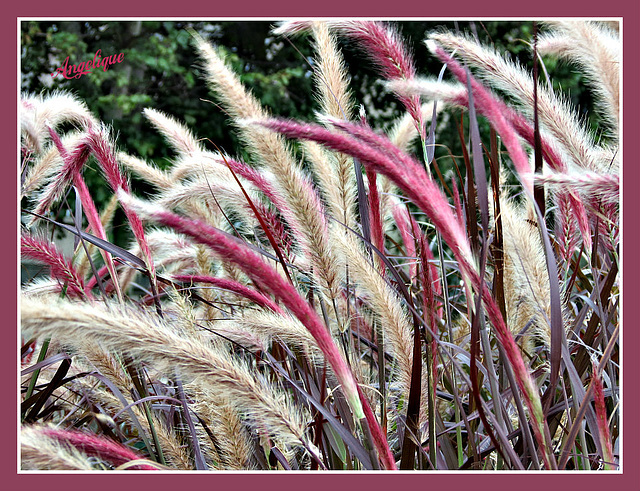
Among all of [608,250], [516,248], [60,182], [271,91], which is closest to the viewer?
[516,248]

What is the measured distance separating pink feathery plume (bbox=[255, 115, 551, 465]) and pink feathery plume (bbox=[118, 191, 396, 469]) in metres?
0.13

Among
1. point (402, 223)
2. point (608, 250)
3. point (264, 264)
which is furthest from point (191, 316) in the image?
point (608, 250)

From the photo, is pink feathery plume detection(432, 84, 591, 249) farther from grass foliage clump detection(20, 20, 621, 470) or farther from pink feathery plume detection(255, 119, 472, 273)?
pink feathery plume detection(255, 119, 472, 273)

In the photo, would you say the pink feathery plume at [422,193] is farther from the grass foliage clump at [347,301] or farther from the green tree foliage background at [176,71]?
the green tree foliage background at [176,71]

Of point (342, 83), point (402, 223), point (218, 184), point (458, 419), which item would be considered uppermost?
point (342, 83)

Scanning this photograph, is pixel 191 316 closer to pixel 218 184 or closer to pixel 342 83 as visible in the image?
pixel 218 184

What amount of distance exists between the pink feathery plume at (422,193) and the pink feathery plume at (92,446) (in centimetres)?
39

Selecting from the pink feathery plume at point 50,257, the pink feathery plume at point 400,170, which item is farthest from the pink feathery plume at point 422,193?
the pink feathery plume at point 50,257

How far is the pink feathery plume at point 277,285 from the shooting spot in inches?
20.7

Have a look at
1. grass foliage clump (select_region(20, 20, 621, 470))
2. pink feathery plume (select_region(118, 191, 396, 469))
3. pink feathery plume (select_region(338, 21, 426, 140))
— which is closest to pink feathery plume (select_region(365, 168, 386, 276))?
grass foliage clump (select_region(20, 20, 621, 470))

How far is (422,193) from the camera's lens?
56 cm

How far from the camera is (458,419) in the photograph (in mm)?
827

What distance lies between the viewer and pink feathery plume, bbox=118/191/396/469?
0.52 meters

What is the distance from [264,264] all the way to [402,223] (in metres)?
0.78
